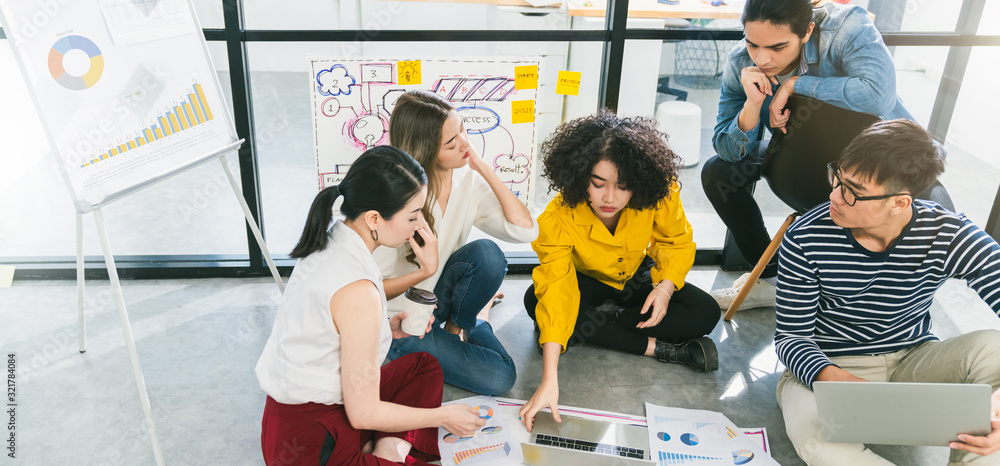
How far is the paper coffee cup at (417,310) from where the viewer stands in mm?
1971

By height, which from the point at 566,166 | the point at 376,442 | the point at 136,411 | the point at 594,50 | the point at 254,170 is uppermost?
the point at 594,50

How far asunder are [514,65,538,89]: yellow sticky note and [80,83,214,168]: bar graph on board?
1003 mm

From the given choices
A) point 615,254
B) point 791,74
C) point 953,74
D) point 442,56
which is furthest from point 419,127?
point 953,74

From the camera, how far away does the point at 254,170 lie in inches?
103

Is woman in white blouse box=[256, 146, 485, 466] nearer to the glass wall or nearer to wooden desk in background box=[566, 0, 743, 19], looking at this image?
the glass wall

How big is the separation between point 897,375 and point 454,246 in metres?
1.26

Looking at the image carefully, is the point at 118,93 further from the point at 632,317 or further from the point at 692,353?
the point at 692,353

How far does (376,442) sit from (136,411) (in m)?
0.79

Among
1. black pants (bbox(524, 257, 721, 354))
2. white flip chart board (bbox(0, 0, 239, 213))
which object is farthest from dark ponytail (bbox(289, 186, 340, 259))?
black pants (bbox(524, 257, 721, 354))

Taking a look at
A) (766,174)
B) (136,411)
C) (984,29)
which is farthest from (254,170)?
(984,29)

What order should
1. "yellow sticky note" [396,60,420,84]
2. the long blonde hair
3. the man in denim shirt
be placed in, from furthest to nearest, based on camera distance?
"yellow sticky note" [396,60,420,84], the man in denim shirt, the long blonde hair

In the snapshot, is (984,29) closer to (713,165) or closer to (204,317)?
(713,165)

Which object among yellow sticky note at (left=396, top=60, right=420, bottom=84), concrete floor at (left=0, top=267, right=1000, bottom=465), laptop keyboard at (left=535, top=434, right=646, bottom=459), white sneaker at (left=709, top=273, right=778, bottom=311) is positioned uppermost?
yellow sticky note at (left=396, top=60, right=420, bottom=84)

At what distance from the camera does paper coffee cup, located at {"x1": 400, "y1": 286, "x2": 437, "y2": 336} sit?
6.47 ft
